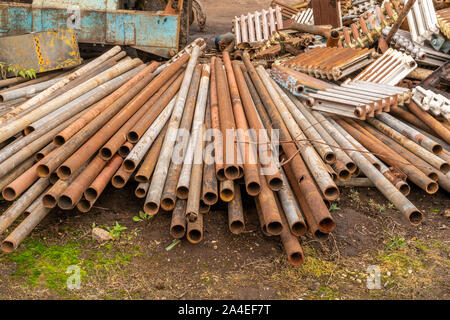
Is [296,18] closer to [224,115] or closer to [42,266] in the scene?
[224,115]

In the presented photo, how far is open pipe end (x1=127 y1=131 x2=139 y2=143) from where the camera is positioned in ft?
14.3

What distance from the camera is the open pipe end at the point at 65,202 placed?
3695mm

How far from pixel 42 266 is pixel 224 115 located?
2.64 metres

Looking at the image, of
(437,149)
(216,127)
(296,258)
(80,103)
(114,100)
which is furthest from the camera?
(114,100)

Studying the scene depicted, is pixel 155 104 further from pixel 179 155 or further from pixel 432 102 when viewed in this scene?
pixel 432 102

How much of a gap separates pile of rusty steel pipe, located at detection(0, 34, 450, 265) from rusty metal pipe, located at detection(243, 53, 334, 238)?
13 mm

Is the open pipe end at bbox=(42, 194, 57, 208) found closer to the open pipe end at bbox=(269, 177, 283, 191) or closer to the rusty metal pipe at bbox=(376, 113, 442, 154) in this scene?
the open pipe end at bbox=(269, 177, 283, 191)

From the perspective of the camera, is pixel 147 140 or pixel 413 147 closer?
pixel 147 140

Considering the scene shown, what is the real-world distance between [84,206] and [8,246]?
0.78m

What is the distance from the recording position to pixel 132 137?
173 inches

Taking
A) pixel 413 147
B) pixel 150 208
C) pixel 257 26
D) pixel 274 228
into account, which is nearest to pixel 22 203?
pixel 150 208

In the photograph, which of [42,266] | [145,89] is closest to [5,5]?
[145,89]

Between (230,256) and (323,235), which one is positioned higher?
(323,235)
